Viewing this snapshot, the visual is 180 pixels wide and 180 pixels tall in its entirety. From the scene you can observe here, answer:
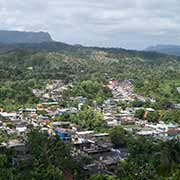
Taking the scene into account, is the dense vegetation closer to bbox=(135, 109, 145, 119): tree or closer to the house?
bbox=(135, 109, 145, 119): tree

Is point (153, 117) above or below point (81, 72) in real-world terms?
below

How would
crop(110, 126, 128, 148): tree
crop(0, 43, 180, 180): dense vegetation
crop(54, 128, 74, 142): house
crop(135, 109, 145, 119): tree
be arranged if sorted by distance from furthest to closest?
crop(135, 109, 145, 119): tree → crop(54, 128, 74, 142): house → crop(110, 126, 128, 148): tree → crop(0, 43, 180, 180): dense vegetation

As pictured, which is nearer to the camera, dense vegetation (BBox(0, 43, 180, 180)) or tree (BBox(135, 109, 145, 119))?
dense vegetation (BBox(0, 43, 180, 180))

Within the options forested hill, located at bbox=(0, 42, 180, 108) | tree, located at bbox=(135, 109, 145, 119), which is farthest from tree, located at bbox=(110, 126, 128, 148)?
forested hill, located at bbox=(0, 42, 180, 108)

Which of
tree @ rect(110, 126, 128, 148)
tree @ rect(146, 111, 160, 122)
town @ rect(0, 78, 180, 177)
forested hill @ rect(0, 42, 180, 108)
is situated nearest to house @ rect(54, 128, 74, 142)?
town @ rect(0, 78, 180, 177)

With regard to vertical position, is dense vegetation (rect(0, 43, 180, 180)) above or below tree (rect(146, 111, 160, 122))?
above

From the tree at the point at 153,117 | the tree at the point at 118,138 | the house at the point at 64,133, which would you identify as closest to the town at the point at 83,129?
the house at the point at 64,133

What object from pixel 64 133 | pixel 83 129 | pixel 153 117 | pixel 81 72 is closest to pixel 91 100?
pixel 153 117

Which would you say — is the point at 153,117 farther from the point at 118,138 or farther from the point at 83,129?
the point at 118,138

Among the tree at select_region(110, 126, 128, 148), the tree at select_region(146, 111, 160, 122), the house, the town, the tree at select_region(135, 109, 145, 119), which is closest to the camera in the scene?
the town

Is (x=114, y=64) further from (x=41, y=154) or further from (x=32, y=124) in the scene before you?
(x=41, y=154)

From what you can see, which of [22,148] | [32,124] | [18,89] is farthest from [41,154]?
[18,89]
